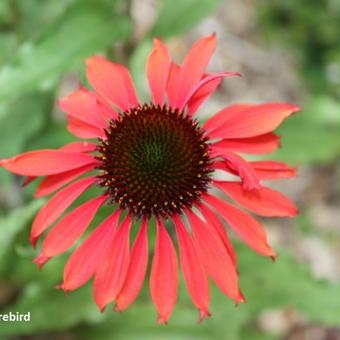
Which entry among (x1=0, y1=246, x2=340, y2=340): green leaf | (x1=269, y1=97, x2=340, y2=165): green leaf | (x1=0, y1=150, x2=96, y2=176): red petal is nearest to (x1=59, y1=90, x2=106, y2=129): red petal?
(x1=0, y1=150, x2=96, y2=176): red petal

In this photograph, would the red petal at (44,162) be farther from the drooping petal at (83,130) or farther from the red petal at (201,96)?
the red petal at (201,96)

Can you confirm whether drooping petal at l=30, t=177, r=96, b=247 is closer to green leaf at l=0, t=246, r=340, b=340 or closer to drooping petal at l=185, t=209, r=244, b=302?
drooping petal at l=185, t=209, r=244, b=302

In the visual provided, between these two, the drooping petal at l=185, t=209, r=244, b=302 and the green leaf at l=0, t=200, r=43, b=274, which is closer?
the drooping petal at l=185, t=209, r=244, b=302


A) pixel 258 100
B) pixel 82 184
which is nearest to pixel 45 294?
pixel 82 184

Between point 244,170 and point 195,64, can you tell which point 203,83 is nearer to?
point 195,64

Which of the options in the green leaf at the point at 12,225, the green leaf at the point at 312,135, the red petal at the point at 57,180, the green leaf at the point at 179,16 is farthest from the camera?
the green leaf at the point at 312,135

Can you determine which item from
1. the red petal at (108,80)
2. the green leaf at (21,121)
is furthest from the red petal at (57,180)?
the green leaf at (21,121)
